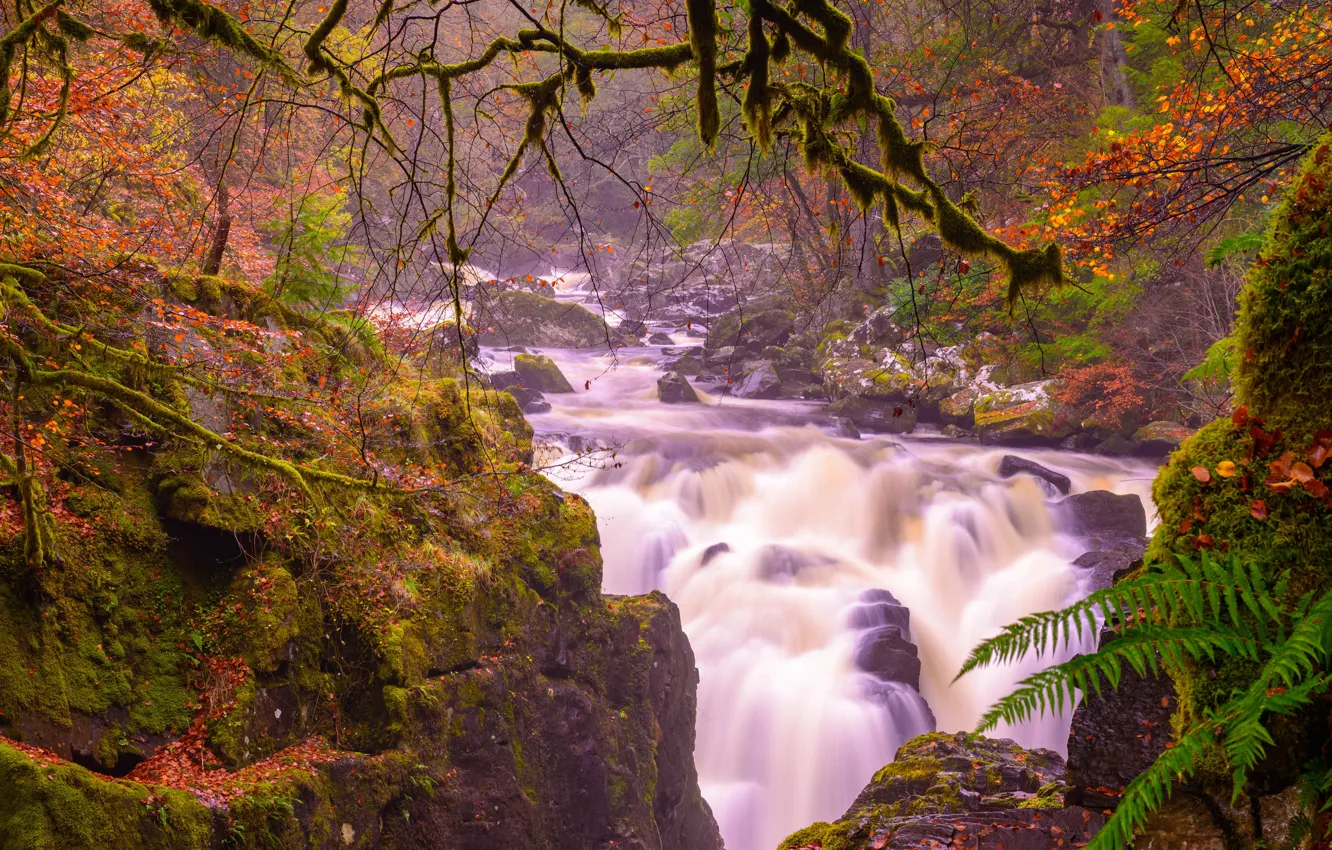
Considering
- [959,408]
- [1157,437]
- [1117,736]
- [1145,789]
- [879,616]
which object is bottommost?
[879,616]

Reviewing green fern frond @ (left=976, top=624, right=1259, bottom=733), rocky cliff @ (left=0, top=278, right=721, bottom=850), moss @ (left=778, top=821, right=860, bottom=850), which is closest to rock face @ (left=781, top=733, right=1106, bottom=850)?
moss @ (left=778, top=821, right=860, bottom=850)

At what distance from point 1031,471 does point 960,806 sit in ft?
33.3

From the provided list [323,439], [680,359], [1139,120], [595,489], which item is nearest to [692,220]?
[680,359]

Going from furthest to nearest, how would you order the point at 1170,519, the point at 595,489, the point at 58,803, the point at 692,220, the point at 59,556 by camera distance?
the point at 692,220
the point at 595,489
the point at 59,556
the point at 58,803
the point at 1170,519

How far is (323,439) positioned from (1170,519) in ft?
20.2

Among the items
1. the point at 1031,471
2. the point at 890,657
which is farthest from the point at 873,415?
the point at 890,657

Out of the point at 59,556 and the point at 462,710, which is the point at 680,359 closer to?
the point at 462,710

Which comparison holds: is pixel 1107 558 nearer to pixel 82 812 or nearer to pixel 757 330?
pixel 82 812

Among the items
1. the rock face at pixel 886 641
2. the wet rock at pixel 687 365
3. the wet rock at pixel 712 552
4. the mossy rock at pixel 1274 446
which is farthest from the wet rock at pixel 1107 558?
the wet rock at pixel 687 365

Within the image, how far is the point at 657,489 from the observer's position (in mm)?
14055

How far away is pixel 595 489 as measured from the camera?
45.9ft

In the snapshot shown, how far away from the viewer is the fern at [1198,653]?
1.46 meters

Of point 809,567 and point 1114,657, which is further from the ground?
point 1114,657

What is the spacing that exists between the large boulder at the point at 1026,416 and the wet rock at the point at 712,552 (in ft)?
22.2
